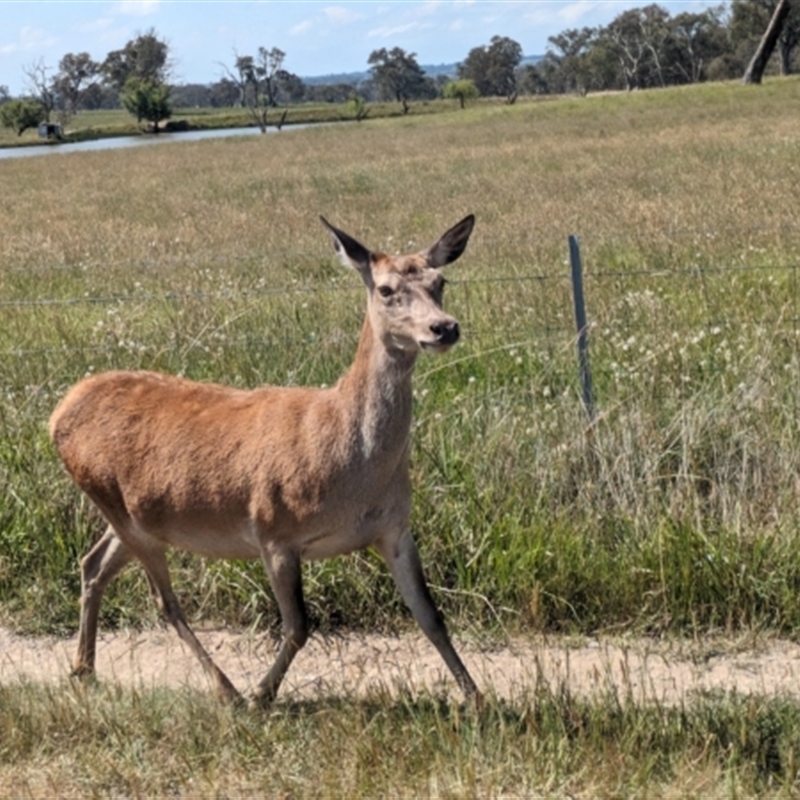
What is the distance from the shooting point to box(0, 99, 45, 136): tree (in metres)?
125

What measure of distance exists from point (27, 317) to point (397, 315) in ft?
23.7

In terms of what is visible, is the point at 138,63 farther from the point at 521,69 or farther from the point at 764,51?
the point at 764,51

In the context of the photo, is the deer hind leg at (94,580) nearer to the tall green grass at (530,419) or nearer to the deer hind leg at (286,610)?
the tall green grass at (530,419)

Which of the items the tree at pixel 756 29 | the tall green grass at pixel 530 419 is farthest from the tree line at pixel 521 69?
the tall green grass at pixel 530 419

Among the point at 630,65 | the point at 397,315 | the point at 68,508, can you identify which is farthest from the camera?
the point at 630,65

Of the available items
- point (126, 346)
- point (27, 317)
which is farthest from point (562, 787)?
point (27, 317)

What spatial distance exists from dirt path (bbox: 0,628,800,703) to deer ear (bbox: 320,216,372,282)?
1656 millimetres

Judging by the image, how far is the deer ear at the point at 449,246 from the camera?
558cm

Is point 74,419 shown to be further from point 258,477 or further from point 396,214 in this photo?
point 396,214

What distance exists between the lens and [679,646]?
615 cm

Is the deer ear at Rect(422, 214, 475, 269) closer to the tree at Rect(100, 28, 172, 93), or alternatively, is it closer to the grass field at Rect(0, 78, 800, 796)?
the grass field at Rect(0, 78, 800, 796)

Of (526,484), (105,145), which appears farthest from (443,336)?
(105,145)

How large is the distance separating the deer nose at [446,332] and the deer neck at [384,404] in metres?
0.39

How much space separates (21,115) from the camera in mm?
125188
